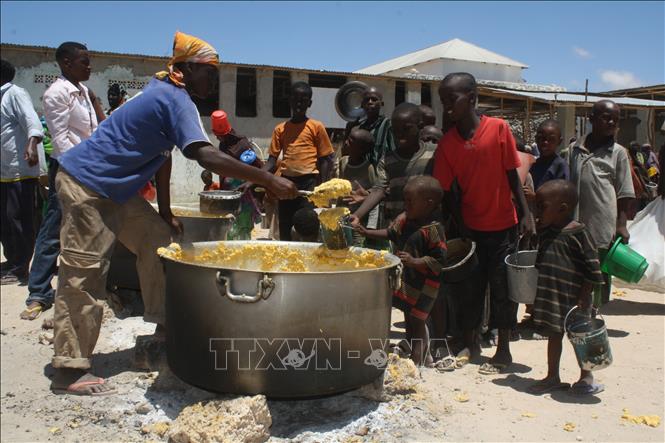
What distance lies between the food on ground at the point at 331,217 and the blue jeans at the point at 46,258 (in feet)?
8.97

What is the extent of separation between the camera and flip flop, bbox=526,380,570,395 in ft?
12.4

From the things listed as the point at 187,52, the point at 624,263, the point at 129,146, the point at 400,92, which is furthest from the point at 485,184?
the point at 400,92

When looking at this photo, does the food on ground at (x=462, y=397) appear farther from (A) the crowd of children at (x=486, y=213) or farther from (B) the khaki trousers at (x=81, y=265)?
(B) the khaki trousers at (x=81, y=265)

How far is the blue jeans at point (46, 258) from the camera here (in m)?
5.16

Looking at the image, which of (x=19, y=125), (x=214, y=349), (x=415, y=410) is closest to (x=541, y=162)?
(x=415, y=410)

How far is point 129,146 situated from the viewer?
3514 mm

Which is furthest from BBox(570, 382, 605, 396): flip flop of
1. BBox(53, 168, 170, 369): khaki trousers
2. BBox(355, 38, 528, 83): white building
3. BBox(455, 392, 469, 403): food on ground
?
BBox(355, 38, 528, 83): white building

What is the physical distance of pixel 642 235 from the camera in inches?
241

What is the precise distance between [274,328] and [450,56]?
27.7 meters

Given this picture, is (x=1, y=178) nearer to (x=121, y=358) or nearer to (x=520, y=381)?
(x=121, y=358)

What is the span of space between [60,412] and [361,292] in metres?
1.81

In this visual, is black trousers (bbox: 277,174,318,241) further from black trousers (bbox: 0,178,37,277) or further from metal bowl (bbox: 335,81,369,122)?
black trousers (bbox: 0,178,37,277)

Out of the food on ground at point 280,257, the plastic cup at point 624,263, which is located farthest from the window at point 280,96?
the food on ground at point 280,257

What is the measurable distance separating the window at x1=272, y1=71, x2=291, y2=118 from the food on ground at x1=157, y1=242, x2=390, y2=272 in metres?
13.0
